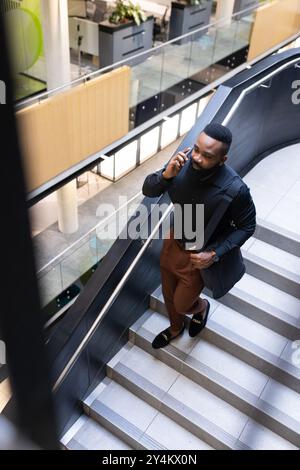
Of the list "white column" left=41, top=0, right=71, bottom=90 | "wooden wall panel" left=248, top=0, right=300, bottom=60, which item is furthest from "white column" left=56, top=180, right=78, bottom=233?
"wooden wall panel" left=248, top=0, right=300, bottom=60

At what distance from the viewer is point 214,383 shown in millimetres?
3307

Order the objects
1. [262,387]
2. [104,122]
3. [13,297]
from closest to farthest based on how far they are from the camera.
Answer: [13,297], [262,387], [104,122]

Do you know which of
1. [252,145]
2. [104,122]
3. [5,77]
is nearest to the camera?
[5,77]

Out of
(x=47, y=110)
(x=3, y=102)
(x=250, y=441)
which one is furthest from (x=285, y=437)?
(x=47, y=110)

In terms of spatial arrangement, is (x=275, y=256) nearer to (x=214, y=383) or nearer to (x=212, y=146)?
(x=214, y=383)

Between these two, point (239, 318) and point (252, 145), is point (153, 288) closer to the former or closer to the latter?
point (239, 318)

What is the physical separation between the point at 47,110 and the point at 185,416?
504 cm

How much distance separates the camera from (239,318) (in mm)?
3639

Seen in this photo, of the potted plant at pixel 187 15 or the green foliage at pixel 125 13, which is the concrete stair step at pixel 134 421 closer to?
the green foliage at pixel 125 13

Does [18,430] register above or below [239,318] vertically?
above

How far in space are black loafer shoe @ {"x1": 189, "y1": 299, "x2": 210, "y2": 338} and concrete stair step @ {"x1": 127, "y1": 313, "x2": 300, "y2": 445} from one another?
0.32ft

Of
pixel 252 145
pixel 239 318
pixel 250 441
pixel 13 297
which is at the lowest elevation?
pixel 250 441

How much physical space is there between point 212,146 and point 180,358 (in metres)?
1.73

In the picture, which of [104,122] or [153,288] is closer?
[153,288]
